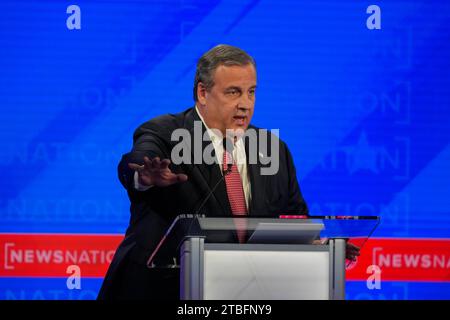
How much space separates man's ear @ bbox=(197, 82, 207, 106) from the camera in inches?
182

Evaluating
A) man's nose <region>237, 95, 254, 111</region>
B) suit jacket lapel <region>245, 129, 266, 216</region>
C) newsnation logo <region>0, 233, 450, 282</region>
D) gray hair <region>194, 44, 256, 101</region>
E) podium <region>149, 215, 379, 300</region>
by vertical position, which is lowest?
podium <region>149, 215, 379, 300</region>

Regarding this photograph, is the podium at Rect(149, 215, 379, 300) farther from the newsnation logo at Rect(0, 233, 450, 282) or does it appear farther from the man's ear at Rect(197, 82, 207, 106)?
the newsnation logo at Rect(0, 233, 450, 282)

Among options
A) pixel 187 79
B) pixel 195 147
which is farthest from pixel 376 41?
pixel 195 147

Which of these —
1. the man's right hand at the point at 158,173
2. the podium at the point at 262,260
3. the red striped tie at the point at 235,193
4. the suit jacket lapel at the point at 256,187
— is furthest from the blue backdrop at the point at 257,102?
the podium at the point at 262,260

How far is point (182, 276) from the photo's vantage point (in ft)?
9.53

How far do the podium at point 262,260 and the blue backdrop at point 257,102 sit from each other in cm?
234

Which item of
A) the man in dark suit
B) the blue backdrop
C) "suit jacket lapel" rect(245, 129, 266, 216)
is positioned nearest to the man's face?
the man in dark suit

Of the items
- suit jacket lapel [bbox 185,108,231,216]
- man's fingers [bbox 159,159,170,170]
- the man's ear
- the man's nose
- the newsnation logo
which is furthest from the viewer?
the newsnation logo

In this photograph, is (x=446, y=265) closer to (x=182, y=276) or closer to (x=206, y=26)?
(x=206, y=26)

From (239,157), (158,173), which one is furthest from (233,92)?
(158,173)

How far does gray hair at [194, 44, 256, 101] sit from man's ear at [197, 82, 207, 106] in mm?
17

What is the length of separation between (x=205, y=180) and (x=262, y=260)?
143 centimetres

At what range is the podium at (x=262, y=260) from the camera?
9.38ft
